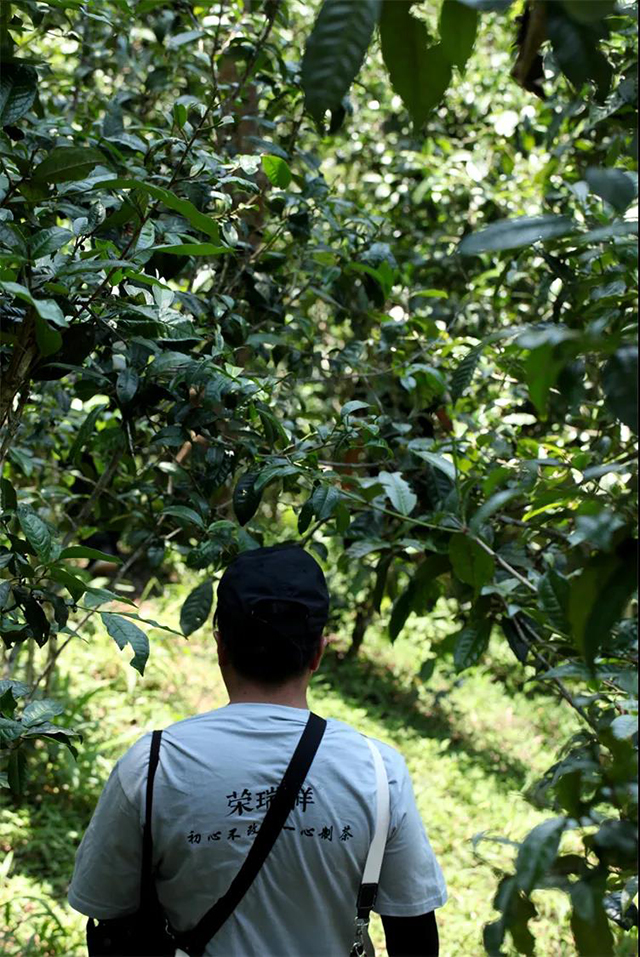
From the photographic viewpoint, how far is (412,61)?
2.29 feet

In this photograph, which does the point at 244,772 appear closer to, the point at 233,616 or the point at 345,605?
the point at 233,616

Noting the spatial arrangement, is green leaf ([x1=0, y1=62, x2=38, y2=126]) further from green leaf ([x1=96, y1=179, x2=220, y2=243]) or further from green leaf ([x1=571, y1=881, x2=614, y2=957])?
green leaf ([x1=571, y1=881, x2=614, y2=957])

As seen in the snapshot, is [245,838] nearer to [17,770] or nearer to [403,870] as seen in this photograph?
[403,870]

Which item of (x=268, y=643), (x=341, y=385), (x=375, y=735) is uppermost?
(x=341, y=385)

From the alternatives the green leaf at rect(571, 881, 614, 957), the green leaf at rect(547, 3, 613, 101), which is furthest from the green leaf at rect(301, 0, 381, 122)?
the green leaf at rect(571, 881, 614, 957)

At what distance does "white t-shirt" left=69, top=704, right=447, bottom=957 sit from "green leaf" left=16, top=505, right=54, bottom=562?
0.32m

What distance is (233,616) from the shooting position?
1.50 meters

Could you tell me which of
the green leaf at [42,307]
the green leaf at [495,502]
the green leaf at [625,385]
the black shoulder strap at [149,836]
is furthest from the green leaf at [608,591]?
the black shoulder strap at [149,836]

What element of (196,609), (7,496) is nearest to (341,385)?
(196,609)

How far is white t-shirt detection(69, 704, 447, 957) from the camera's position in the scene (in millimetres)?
1375

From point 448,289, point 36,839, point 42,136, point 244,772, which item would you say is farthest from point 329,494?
point 448,289

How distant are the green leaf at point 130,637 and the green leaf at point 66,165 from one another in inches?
27.9

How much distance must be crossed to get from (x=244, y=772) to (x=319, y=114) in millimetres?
982

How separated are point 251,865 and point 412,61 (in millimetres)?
1075
